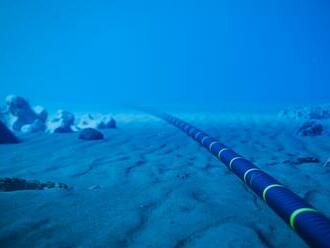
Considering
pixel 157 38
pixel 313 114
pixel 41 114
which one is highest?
pixel 157 38

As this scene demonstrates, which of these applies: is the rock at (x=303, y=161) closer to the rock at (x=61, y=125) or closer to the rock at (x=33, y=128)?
the rock at (x=61, y=125)

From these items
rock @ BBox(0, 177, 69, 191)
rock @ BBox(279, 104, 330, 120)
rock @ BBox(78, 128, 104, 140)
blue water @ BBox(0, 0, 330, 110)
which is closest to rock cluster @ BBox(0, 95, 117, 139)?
rock @ BBox(78, 128, 104, 140)

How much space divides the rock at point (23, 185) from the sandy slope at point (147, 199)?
229 millimetres

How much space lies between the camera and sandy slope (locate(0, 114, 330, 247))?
Answer: 281cm

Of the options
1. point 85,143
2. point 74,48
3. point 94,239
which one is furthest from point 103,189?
point 74,48

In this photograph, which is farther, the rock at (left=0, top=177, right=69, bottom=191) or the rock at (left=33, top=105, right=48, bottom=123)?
the rock at (left=33, top=105, right=48, bottom=123)

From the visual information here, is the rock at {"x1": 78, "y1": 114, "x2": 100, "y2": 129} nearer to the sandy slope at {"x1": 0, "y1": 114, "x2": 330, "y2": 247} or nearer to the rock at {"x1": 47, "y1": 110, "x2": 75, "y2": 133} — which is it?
the rock at {"x1": 47, "y1": 110, "x2": 75, "y2": 133}

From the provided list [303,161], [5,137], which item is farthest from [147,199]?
[5,137]

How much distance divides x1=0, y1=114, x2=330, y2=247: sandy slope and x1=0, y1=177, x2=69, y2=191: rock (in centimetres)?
23

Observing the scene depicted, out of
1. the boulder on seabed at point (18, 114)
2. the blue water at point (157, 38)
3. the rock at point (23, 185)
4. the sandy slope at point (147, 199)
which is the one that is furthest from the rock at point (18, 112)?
the blue water at point (157, 38)

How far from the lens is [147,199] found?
371cm

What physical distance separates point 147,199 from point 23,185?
1.74 m

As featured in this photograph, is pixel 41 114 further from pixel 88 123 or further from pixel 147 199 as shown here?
pixel 147 199

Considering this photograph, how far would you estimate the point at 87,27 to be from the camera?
5054 inches
